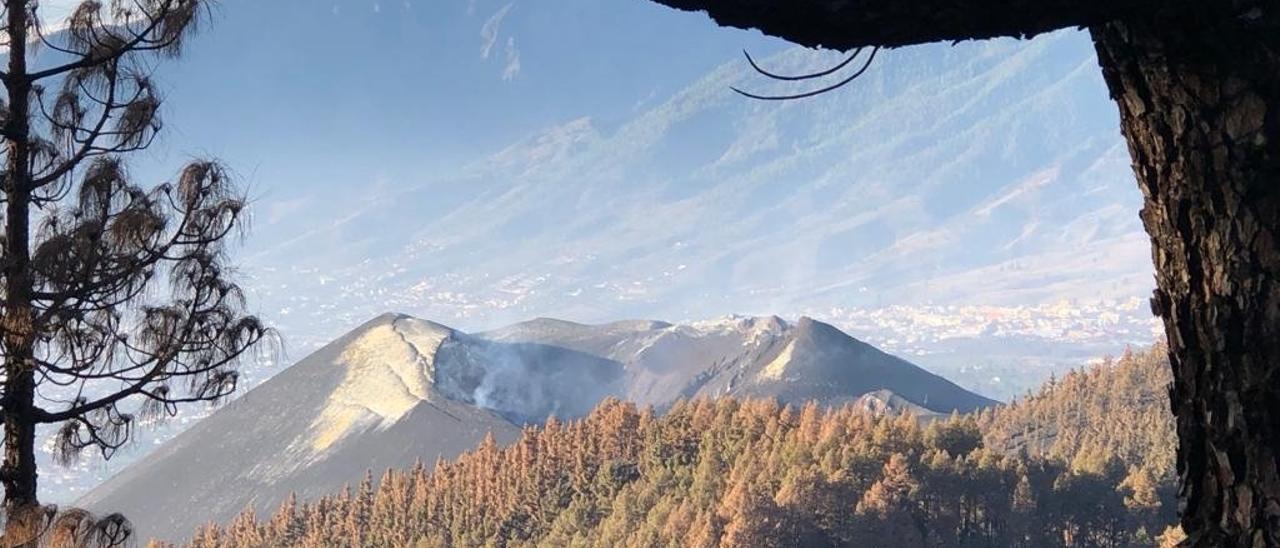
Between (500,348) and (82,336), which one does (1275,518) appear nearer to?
(82,336)

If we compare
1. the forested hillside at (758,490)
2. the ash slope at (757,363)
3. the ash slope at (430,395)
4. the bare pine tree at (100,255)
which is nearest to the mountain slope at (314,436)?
the ash slope at (430,395)

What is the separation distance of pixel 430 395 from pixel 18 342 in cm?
6553

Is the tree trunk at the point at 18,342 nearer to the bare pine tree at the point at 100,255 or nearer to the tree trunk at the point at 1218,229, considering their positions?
the bare pine tree at the point at 100,255

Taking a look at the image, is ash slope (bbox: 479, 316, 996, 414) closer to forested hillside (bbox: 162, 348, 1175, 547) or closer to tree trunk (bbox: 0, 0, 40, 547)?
forested hillside (bbox: 162, 348, 1175, 547)

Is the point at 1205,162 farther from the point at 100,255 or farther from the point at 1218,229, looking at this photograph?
the point at 100,255

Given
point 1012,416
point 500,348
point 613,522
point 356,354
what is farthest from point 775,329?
point 613,522

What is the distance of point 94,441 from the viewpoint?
772cm

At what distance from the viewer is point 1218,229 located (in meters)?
2.15

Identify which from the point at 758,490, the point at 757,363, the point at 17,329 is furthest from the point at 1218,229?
the point at 757,363

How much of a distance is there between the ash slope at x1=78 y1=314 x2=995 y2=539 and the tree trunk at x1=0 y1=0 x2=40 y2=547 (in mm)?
57566

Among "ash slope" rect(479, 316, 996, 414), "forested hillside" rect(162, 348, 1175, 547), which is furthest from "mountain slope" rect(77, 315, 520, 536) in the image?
"forested hillside" rect(162, 348, 1175, 547)

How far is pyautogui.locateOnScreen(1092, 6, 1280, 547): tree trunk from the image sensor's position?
2.09 m

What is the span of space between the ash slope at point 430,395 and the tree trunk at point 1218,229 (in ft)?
207

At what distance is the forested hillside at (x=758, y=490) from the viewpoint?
3334 cm
